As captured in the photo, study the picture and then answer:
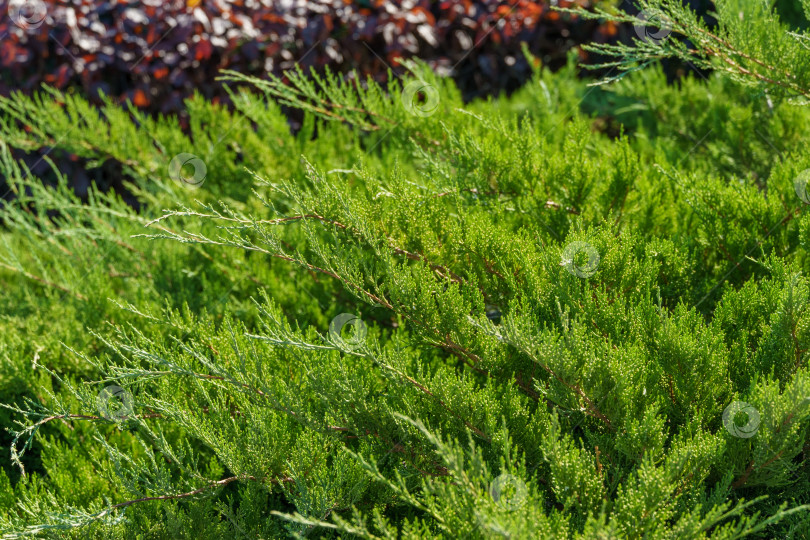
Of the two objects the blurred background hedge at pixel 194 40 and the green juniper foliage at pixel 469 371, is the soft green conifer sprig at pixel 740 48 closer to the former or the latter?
the green juniper foliage at pixel 469 371

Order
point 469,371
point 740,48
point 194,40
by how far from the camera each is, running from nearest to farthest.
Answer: point 469,371
point 740,48
point 194,40

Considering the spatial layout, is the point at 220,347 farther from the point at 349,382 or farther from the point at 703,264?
the point at 703,264

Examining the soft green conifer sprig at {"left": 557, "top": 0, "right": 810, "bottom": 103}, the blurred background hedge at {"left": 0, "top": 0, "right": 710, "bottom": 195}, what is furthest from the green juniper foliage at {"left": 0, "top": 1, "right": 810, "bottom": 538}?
the blurred background hedge at {"left": 0, "top": 0, "right": 710, "bottom": 195}

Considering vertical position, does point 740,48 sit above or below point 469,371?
above

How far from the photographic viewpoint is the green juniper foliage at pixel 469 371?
Answer: 1583 millimetres

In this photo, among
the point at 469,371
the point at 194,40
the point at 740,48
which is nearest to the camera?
the point at 469,371

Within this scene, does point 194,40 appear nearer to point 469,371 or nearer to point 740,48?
point 740,48

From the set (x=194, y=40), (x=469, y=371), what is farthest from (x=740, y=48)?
(x=194, y=40)

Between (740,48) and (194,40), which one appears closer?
(740,48)

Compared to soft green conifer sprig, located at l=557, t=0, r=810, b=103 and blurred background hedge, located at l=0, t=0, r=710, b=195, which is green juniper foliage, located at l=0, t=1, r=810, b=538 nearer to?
soft green conifer sprig, located at l=557, t=0, r=810, b=103

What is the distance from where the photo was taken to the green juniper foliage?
62.3 inches

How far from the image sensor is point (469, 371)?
187 centimetres

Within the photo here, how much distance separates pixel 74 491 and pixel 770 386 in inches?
76.1

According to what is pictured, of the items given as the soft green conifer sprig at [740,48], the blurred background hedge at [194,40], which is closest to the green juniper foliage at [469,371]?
the soft green conifer sprig at [740,48]
